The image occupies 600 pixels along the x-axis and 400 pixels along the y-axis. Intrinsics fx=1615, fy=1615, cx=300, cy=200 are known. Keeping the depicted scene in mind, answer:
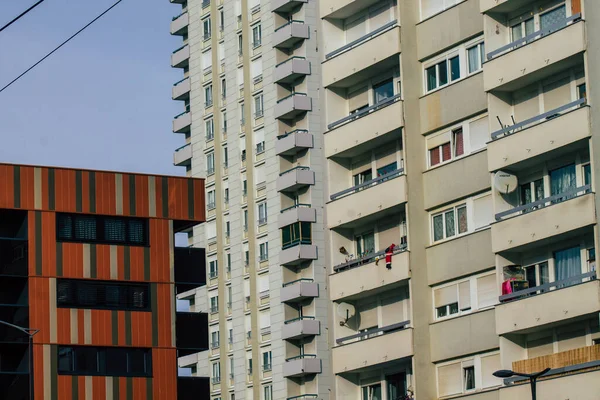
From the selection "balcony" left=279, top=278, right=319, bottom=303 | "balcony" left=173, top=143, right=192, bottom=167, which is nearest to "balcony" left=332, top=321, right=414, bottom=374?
"balcony" left=279, top=278, right=319, bottom=303

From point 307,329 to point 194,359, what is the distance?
1429cm

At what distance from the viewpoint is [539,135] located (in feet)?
141

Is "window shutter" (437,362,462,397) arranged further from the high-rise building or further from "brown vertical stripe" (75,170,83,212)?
"brown vertical stripe" (75,170,83,212)

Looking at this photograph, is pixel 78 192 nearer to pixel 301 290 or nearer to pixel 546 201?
pixel 546 201

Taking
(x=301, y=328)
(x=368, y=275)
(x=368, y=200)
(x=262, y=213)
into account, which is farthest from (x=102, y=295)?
(x=262, y=213)

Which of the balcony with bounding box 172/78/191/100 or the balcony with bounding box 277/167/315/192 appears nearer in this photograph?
the balcony with bounding box 277/167/315/192

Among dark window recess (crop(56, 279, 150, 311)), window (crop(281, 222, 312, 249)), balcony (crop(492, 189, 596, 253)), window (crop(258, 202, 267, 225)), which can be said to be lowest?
balcony (crop(492, 189, 596, 253))

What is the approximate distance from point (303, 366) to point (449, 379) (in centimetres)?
4308

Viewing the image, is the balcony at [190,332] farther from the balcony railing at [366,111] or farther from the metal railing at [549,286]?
the metal railing at [549,286]

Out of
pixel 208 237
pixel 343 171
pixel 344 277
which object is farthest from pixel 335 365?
pixel 208 237

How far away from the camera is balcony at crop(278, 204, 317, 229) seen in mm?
91875

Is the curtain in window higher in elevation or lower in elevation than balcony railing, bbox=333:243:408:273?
lower

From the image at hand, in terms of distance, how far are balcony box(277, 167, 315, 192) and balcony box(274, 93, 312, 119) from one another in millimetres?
3508

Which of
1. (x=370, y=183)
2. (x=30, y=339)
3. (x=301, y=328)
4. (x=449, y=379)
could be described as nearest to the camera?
(x=449, y=379)
